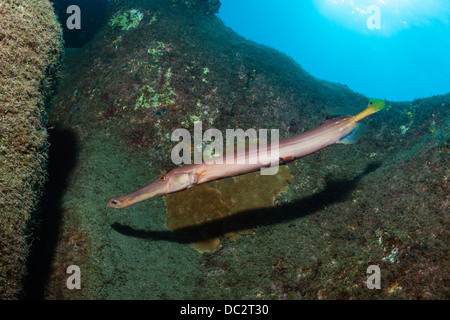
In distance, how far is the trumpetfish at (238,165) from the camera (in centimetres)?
317

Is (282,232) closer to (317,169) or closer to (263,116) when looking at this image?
(317,169)

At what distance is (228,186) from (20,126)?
4.08 m

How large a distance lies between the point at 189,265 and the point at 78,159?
3689 mm

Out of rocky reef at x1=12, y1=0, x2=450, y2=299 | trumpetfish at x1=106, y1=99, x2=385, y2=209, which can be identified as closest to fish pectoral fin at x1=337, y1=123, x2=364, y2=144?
trumpetfish at x1=106, y1=99, x2=385, y2=209

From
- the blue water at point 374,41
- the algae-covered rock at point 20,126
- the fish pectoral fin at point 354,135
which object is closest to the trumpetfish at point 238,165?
the fish pectoral fin at point 354,135

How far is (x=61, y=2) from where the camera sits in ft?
38.4

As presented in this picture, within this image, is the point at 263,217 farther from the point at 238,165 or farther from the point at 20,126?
the point at 20,126

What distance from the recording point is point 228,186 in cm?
576

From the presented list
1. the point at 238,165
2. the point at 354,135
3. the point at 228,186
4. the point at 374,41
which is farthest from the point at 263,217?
the point at 374,41

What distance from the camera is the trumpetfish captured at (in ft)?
10.4

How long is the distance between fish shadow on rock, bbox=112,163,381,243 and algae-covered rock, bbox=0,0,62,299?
8.08ft

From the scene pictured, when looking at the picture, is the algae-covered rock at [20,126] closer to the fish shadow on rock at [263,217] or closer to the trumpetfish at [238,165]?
the trumpetfish at [238,165]

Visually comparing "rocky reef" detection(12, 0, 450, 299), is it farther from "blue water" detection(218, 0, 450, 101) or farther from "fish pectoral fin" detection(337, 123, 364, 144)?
"blue water" detection(218, 0, 450, 101)
